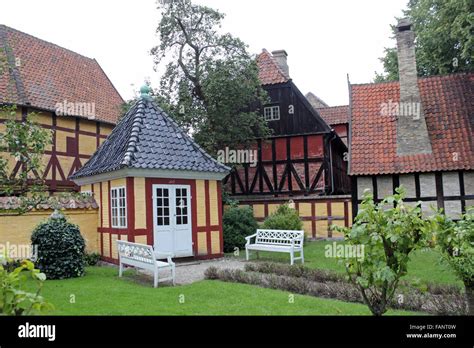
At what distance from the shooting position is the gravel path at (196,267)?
33.3ft

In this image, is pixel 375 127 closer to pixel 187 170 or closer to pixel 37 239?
pixel 187 170

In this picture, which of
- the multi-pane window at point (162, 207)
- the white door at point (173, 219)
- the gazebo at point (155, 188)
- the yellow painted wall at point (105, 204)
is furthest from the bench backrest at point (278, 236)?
the yellow painted wall at point (105, 204)

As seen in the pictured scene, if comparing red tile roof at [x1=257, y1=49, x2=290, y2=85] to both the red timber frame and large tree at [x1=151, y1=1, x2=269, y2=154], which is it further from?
the red timber frame

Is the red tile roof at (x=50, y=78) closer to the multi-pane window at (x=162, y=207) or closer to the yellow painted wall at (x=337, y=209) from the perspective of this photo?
the multi-pane window at (x=162, y=207)

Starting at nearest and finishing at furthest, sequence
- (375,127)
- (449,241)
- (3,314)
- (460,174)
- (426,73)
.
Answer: (3,314) < (449,241) < (460,174) < (375,127) < (426,73)

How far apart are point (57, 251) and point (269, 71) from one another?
15470 mm

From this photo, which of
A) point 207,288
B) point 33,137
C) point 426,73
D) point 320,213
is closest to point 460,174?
point 320,213

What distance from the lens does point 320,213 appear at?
18188 mm

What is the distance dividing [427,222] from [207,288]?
15.9 ft

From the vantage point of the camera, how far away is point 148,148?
12.6 metres

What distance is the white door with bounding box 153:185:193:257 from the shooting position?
12.3 m

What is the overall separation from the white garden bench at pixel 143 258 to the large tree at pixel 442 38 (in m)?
13.3
